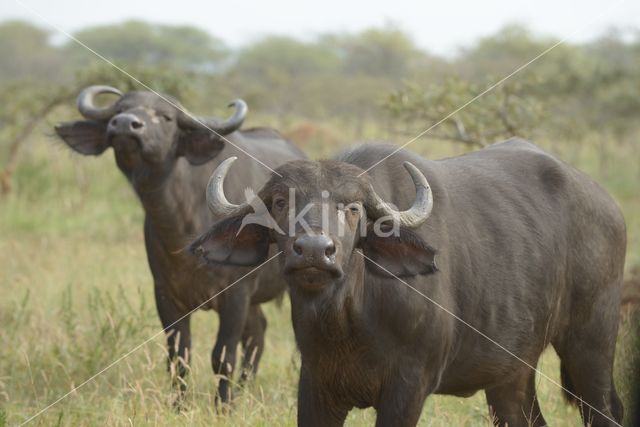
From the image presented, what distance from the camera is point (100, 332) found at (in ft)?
19.6

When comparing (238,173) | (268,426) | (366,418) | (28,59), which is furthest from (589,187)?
(28,59)

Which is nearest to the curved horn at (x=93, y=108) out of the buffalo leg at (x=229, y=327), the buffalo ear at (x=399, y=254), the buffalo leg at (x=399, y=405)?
the buffalo leg at (x=229, y=327)

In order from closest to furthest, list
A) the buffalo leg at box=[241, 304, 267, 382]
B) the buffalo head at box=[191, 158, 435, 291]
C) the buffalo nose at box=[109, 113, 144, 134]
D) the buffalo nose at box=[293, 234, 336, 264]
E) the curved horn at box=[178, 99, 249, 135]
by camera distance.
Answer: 1. the buffalo nose at box=[293, 234, 336, 264]
2. the buffalo head at box=[191, 158, 435, 291]
3. the buffalo nose at box=[109, 113, 144, 134]
4. the curved horn at box=[178, 99, 249, 135]
5. the buffalo leg at box=[241, 304, 267, 382]

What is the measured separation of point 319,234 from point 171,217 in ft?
9.53

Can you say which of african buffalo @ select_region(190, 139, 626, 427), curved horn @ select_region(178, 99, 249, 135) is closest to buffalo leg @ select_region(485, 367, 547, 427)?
african buffalo @ select_region(190, 139, 626, 427)

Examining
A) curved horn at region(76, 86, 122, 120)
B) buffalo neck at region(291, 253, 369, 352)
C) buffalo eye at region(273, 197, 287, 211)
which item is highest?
buffalo eye at region(273, 197, 287, 211)

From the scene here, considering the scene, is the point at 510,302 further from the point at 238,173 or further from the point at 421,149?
the point at 421,149

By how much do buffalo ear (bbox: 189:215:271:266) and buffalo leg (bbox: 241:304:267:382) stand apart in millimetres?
2693

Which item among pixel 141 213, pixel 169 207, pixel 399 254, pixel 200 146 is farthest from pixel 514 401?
pixel 141 213

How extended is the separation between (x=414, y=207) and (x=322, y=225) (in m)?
0.47

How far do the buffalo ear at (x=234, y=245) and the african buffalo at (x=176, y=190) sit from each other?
184cm

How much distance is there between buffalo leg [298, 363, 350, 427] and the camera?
373cm

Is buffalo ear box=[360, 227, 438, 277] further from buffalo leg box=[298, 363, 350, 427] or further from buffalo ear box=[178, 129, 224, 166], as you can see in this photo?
buffalo ear box=[178, 129, 224, 166]

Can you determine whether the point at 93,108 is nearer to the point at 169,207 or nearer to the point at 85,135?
the point at 85,135
